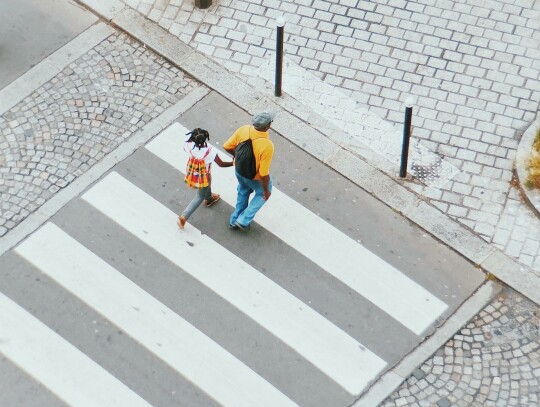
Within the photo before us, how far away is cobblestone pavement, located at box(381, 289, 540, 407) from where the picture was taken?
32.0 ft

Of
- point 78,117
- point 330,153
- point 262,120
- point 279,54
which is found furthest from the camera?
point 78,117

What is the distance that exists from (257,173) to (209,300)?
1440 mm

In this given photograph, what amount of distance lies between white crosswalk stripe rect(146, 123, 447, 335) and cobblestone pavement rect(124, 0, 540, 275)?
1.09 metres

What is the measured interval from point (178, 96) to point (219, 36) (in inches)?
42.7

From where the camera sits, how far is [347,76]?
12.2 meters

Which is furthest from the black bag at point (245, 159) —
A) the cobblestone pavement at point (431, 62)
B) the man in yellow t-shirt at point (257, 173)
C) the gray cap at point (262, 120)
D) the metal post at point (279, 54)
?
the cobblestone pavement at point (431, 62)

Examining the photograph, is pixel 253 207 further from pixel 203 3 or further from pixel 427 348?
pixel 203 3

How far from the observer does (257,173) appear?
1008cm

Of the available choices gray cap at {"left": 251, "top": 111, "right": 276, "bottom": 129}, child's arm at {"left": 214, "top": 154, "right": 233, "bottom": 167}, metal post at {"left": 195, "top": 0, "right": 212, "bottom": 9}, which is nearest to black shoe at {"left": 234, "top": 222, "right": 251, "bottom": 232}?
child's arm at {"left": 214, "top": 154, "right": 233, "bottom": 167}

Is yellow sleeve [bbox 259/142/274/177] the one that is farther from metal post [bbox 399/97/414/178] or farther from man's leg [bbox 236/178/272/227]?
metal post [bbox 399/97/414/178]

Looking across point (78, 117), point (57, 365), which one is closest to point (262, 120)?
point (78, 117)

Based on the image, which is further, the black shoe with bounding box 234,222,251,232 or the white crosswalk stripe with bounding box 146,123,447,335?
the black shoe with bounding box 234,222,251,232

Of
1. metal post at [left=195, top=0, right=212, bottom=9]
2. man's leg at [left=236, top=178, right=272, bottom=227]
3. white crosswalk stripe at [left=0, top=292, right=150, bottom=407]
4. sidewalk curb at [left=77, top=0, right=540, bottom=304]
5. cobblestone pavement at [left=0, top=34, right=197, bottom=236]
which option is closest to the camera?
white crosswalk stripe at [left=0, top=292, right=150, bottom=407]

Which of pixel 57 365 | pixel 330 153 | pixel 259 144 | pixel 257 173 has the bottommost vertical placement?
pixel 57 365
